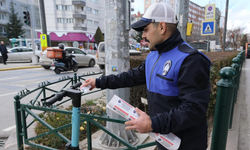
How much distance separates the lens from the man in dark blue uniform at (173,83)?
118 centimetres

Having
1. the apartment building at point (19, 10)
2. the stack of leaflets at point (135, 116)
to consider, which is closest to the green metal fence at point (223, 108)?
the stack of leaflets at point (135, 116)

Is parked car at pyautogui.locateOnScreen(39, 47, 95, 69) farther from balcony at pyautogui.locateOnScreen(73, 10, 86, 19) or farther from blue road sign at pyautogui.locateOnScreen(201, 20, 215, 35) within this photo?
balcony at pyautogui.locateOnScreen(73, 10, 86, 19)

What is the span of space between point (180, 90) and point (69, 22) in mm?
43803

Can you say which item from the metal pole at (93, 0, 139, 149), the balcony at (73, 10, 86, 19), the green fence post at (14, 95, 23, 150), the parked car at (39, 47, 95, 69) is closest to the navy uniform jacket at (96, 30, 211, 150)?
the metal pole at (93, 0, 139, 149)

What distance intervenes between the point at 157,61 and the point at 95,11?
155 feet

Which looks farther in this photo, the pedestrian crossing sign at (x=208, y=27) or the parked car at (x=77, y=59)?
the parked car at (x=77, y=59)

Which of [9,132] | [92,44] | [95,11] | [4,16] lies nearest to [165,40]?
[9,132]

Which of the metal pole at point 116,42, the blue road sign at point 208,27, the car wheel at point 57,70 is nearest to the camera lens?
the metal pole at point 116,42

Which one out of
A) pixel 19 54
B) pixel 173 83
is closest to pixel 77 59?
pixel 19 54

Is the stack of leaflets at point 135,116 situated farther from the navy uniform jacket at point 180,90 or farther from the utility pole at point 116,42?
the utility pole at point 116,42

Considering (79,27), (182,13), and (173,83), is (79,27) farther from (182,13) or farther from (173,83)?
(173,83)

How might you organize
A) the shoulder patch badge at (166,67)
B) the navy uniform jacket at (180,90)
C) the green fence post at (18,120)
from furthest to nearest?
the green fence post at (18,120) < the shoulder patch badge at (166,67) < the navy uniform jacket at (180,90)

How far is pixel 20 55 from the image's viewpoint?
17.4m

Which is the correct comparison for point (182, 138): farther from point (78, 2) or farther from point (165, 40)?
point (78, 2)
